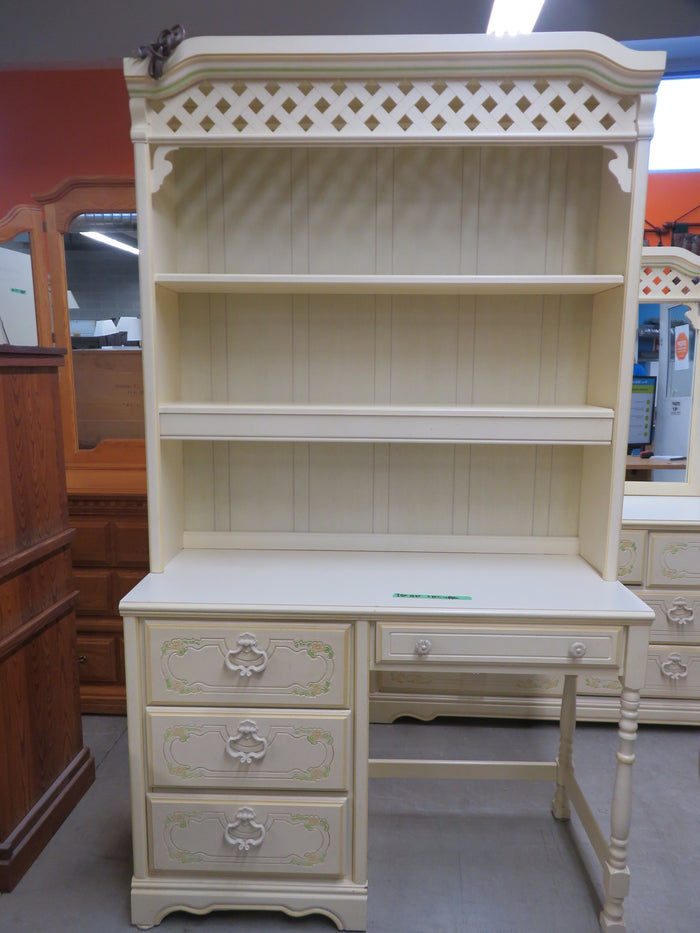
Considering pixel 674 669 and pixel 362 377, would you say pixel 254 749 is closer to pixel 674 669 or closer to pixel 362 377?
pixel 362 377

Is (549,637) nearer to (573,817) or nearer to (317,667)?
(317,667)

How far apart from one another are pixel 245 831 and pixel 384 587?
74cm

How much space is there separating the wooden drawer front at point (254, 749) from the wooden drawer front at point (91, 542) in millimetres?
1134

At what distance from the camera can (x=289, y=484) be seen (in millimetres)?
2055

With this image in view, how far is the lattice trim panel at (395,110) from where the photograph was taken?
63.6 inches

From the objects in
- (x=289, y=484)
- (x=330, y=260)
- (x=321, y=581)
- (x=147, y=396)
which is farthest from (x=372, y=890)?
(x=330, y=260)

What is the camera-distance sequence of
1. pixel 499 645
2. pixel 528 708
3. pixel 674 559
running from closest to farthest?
pixel 499 645 → pixel 674 559 → pixel 528 708

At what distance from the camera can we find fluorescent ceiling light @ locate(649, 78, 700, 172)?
3463 millimetres

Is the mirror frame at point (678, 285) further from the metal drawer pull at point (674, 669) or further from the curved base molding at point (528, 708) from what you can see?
the curved base molding at point (528, 708)

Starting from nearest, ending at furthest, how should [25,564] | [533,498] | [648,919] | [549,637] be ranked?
[549,637], [648,919], [25,564], [533,498]

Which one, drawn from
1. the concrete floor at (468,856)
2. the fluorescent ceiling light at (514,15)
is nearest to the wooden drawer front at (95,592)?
the concrete floor at (468,856)

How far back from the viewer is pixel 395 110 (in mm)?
1627

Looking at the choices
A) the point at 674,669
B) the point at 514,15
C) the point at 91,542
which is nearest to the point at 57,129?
the point at 91,542

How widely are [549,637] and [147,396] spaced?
124cm
